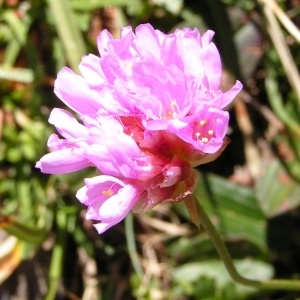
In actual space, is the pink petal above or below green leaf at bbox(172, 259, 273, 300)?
above

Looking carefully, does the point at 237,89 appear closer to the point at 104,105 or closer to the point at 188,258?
the point at 104,105

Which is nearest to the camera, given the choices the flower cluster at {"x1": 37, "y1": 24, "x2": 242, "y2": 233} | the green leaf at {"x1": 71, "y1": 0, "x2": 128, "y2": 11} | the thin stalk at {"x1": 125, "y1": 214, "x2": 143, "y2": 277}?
the flower cluster at {"x1": 37, "y1": 24, "x2": 242, "y2": 233}

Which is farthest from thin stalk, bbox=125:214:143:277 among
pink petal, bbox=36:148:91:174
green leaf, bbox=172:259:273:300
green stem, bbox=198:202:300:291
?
pink petal, bbox=36:148:91:174

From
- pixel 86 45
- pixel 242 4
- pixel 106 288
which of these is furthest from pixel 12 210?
pixel 242 4

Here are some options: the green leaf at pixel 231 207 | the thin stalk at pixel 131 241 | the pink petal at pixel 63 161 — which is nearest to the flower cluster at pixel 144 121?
the pink petal at pixel 63 161

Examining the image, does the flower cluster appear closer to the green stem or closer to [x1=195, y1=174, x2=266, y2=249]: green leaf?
the green stem

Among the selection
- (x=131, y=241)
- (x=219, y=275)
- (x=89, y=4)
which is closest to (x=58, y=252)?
(x=131, y=241)

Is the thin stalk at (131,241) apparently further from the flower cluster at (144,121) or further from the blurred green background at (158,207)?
the flower cluster at (144,121)

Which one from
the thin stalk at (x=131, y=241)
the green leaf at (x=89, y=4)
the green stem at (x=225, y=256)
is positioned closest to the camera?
the green stem at (x=225, y=256)
